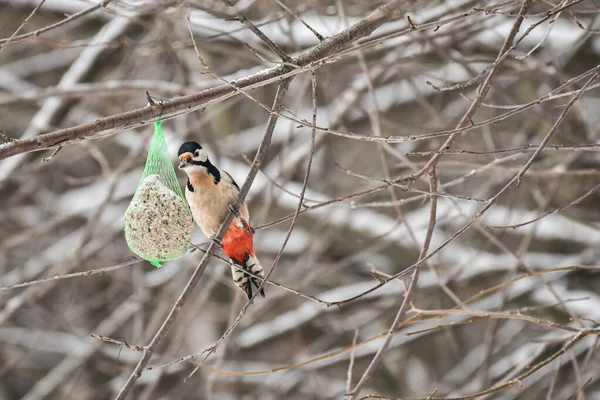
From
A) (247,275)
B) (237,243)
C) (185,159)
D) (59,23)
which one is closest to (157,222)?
(185,159)

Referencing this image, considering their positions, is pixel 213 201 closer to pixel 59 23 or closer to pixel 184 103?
pixel 184 103

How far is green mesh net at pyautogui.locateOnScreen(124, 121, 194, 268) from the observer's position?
2.71 meters

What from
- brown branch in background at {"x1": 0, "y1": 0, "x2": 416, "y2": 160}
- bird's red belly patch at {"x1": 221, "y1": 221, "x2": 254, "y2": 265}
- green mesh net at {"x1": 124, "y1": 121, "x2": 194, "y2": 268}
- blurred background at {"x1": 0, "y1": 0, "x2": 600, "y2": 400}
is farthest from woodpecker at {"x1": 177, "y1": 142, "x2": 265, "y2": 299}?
brown branch in background at {"x1": 0, "y1": 0, "x2": 416, "y2": 160}

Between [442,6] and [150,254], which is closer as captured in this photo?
[150,254]

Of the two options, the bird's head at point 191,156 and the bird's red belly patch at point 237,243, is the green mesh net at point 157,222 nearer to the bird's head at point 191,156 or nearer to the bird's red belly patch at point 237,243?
the bird's head at point 191,156

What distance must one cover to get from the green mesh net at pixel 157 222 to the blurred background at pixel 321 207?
3.14 ft

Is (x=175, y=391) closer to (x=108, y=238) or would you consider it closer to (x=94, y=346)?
(x=94, y=346)

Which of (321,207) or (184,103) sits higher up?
(321,207)

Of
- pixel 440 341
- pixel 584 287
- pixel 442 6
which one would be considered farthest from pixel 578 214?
pixel 440 341

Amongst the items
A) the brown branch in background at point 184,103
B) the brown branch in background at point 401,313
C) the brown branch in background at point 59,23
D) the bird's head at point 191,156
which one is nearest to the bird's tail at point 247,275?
the bird's head at point 191,156

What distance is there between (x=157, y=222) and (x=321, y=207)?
1.56 metres

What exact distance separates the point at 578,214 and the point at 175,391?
3.56 metres

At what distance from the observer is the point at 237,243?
10.6ft

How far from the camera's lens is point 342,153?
344 inches
